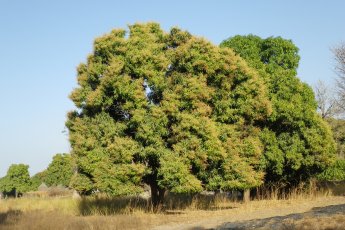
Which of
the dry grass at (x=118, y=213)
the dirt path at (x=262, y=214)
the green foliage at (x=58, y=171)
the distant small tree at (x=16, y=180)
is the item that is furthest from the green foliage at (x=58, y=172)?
the dirt path at (x=262, y=214)

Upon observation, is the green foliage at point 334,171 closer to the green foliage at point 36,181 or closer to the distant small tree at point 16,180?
the distant small tree at point 16,180

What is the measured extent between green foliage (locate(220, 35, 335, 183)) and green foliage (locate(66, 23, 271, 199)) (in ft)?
8.39

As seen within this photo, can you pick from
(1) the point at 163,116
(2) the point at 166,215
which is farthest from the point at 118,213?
(1) the point at 163,116

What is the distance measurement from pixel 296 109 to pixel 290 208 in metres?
6.19

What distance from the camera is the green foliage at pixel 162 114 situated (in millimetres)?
18250

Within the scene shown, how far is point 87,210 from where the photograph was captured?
70.8 feet

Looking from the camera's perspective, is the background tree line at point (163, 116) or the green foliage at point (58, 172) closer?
the background tree line at point (163, 116)

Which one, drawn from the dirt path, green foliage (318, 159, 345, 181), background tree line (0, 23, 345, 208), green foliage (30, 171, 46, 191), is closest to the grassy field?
the dirt path

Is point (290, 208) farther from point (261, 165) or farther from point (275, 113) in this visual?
point (275, 113)

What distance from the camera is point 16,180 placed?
196 feet

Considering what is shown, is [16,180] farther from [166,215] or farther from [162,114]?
[162,114]

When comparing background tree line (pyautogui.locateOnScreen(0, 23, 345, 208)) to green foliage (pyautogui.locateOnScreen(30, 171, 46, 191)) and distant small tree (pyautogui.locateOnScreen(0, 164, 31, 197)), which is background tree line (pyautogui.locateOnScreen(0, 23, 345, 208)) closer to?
distant small tree (pyautogui.locateOnScreen(0, 164, 31, 197))

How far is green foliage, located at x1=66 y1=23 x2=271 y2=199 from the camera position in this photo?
18250 millimetres

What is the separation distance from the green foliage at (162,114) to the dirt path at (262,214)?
1356 mm
